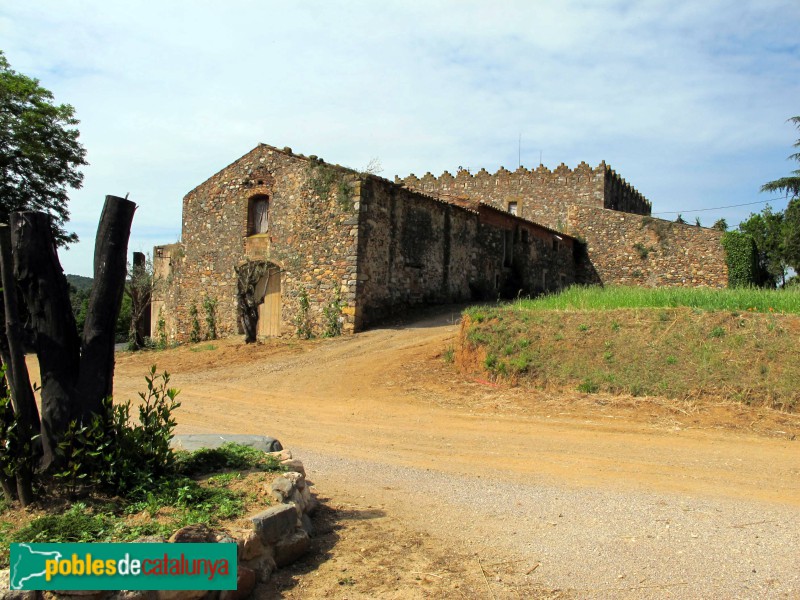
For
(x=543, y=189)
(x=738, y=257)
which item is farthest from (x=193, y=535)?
(x=543, y=189)

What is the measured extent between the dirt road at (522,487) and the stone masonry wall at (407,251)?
5.60 m

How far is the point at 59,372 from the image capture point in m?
4.62

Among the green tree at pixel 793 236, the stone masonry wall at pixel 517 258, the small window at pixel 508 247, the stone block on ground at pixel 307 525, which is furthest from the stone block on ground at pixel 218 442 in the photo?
the green tree at pixel 793 236

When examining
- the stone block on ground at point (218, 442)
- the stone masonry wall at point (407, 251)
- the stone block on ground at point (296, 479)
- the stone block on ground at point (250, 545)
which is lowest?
the stone block on ground at point (250, 545)

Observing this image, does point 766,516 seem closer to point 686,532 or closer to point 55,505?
point 686,532

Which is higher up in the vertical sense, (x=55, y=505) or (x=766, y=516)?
(x=55, y=505)

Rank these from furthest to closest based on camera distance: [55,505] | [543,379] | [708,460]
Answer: [543,379] → [708,460] → [55,505]

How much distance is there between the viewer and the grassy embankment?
9.87m

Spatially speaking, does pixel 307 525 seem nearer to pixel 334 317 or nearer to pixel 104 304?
pixel 104 304

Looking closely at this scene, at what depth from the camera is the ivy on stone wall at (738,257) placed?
26.0m

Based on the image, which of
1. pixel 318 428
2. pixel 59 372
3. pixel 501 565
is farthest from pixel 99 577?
pixel 318 428

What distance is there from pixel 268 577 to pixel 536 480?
320cm

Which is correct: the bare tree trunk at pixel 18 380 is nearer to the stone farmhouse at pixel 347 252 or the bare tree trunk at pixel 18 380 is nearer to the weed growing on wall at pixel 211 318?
the stone farmhouse at pixel 347 252

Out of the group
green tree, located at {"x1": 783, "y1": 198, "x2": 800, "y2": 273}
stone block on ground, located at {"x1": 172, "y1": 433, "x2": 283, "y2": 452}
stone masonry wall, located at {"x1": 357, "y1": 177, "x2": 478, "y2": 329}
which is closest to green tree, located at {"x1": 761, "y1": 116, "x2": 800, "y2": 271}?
green tree, located at {"x1": 783, "y1": 198, "x2": 800, "y2": 273}
